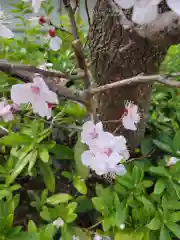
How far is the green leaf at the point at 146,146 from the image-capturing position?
1.04 m

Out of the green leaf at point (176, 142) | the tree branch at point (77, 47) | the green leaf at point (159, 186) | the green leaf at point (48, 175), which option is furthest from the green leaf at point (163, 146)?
the tree branch at point (77, 47)

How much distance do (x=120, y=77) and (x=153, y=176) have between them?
314 millimetres

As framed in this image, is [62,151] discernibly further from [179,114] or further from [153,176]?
[179,114]

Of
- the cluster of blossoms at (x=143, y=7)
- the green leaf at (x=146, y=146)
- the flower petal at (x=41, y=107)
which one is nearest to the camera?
the cluster of blossoms at (x=143, y=7)

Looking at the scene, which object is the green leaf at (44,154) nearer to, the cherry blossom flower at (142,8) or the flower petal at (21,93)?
the flower petal at (21,93)

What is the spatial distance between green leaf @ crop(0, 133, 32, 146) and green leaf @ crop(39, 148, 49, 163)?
A: 1.8 inches

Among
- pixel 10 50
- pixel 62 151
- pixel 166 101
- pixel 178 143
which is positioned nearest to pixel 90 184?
pixel 62 151

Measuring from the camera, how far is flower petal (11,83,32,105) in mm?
629

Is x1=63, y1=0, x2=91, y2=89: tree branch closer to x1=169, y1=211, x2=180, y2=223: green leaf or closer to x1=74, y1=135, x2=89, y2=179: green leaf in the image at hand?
x1=74, y1=135, x2=89, y2=179: green leaf

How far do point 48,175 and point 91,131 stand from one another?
26 cm

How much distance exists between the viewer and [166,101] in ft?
4.36

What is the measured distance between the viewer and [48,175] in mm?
905

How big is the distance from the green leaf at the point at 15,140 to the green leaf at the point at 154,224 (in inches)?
15.2

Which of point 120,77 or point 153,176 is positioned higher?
point 120,77
